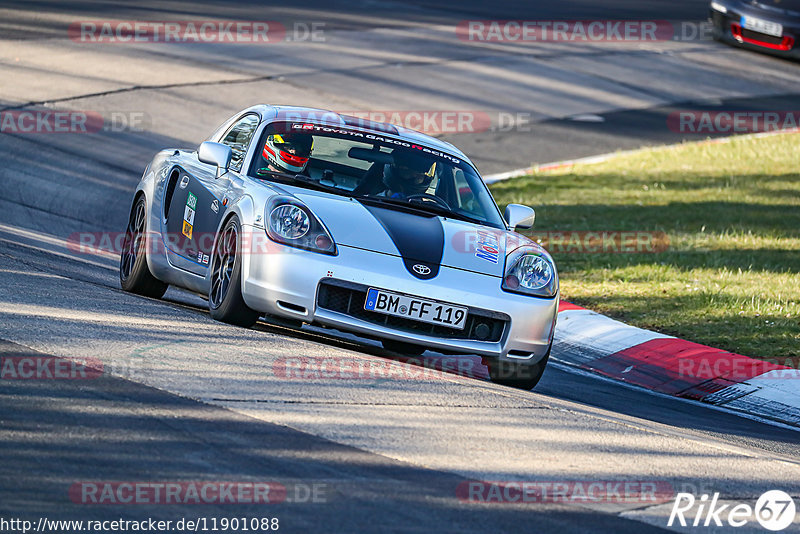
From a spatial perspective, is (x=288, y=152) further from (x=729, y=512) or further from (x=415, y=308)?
(x=729, y=512)

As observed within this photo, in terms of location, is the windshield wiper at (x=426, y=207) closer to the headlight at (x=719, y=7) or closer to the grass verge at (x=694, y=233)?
the grass verge at (x=694, y=233)

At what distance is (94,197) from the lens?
13.3 metres

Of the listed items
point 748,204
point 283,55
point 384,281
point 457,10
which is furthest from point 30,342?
point 457,10

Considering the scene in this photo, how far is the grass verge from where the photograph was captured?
10.5 meters

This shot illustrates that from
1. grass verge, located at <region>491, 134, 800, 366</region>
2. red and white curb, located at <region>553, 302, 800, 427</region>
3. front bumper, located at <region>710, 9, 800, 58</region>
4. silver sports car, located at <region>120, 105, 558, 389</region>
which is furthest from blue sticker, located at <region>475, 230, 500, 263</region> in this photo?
front bumper, located at <region>710, 9, 800, 58</region>

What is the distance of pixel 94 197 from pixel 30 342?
23.9ft

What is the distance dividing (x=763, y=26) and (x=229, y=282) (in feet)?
67.0

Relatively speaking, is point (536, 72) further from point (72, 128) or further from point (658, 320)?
point (658, 320)

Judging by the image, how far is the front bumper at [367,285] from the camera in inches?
277

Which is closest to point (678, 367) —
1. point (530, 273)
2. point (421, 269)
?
point (530, 273)

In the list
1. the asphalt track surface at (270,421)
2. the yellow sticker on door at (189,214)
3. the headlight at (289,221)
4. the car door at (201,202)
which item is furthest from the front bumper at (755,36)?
the headlight at (289,221)

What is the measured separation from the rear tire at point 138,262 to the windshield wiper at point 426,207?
1958 millimetres

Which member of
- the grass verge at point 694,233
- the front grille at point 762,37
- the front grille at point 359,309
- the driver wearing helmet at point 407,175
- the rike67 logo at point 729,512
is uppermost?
the front grille at point 762,37

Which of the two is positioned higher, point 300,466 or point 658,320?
point 300,466
